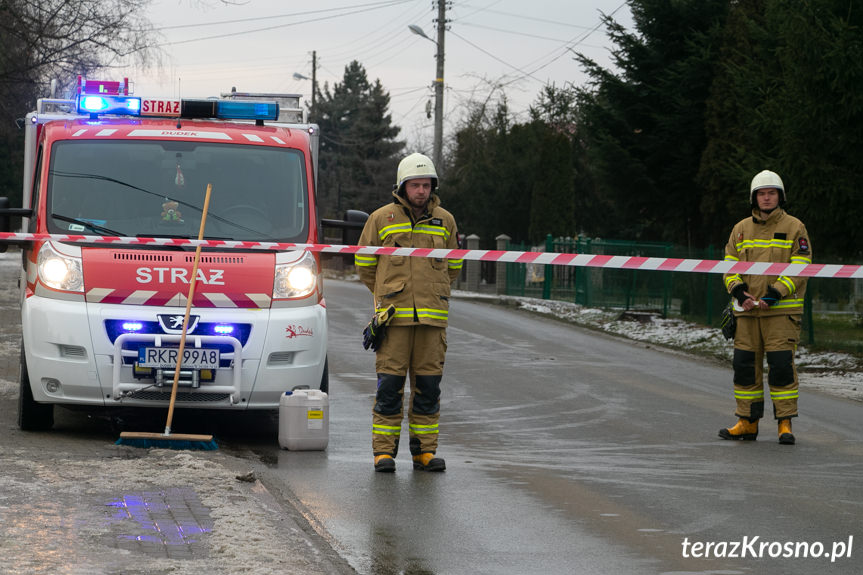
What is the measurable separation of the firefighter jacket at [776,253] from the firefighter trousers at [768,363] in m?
0.11

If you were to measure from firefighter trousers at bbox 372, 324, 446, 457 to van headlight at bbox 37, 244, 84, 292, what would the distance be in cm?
227

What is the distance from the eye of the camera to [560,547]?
6250 millimetres

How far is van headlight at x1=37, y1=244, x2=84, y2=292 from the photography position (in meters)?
8.95

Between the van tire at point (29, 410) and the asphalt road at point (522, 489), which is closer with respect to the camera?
the asphalt road at point (522, 489)

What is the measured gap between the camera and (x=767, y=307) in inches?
392

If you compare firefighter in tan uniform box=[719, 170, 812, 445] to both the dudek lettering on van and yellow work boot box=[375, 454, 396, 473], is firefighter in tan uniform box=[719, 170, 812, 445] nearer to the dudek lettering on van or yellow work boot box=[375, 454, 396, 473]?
yellow work boot box=[375, 454, 396, 473]

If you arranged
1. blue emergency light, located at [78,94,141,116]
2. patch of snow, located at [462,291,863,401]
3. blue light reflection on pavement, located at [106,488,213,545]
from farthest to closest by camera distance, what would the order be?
patch of snow, located at [462,291,863,401] → blue emergency light, located at [78,94,141,116] → blue light reflection on pavement, located at [106,488,213,545]

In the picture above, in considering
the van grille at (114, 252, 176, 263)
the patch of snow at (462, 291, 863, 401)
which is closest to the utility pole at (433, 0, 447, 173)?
the patch of snow at (462, 291, 863, 401)

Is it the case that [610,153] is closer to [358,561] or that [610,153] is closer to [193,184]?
[193,184]

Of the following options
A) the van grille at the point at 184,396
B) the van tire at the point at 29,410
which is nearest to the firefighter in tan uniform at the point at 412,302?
the van grille at the point at 184,396

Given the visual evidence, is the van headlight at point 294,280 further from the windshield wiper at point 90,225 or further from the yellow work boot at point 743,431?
the yellow work boot at point 743,431

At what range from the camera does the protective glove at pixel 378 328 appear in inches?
321

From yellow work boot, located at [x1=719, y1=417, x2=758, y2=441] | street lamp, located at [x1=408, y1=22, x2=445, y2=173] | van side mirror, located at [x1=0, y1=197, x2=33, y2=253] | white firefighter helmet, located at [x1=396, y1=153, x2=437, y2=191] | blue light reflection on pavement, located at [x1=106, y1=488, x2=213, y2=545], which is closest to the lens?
blue light reflection on pavement, located at [x1=106, y1=488, x2=213, y2=545]

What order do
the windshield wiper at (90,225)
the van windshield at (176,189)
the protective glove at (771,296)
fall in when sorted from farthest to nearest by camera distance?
1. the protective glove at (771,296)
2. the van windshield at (176,189)
3. the windshield wiper at (90,225)
